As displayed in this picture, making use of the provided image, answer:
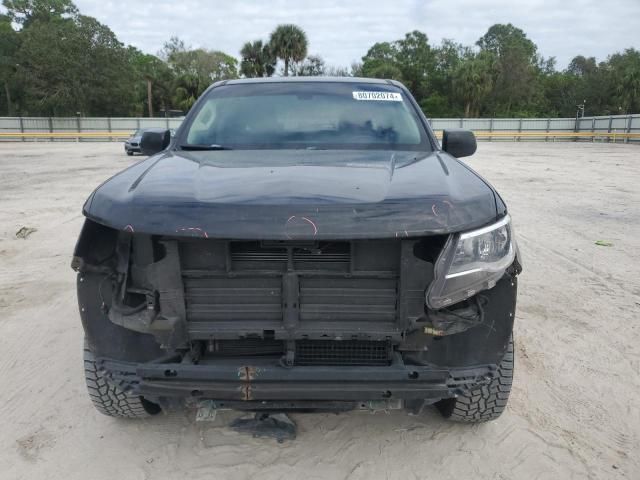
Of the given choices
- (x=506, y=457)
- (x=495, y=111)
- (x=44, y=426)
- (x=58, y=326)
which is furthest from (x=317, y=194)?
(x=495, y=111)

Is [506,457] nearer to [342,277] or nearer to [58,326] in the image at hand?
[342,277]

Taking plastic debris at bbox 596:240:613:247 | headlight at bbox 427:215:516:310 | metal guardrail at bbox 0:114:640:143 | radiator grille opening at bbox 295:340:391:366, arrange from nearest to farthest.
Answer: headlight at bbox 427:215:516:310 → radiator grille opening at bbox 295:340:391:366 → plastic debris at bbox 596:240:613:247 → metal guardrail at bbox 0:114:640:143

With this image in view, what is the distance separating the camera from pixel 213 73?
201ft

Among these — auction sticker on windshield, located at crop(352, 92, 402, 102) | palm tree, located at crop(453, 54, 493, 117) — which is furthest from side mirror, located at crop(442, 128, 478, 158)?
palm tree, located at crop(453, 54, 493, 117)

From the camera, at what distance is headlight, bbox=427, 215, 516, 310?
6.58 feet

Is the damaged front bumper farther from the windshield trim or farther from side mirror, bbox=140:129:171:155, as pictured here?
side mirror, bbox=140:129:171:155

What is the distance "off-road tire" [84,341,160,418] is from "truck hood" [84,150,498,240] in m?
0.86

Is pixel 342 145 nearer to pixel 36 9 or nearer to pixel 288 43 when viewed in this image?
pixel 288 43

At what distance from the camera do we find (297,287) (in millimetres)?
2098

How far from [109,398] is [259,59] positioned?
46690 millimetres

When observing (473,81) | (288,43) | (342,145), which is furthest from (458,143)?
(473,81)

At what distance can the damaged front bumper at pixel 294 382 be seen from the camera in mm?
2023

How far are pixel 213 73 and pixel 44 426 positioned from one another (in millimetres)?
62734

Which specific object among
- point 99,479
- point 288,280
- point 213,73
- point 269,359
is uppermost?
point 213,73
